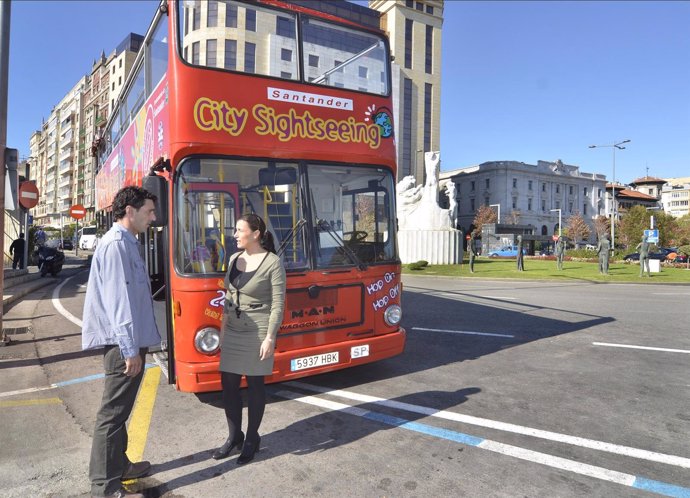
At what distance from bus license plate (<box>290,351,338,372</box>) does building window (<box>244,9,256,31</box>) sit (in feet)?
11.6

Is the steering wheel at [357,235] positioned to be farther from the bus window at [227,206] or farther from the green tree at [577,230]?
the green tree at [577,230]

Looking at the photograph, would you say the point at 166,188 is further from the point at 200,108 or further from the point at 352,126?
the point at 352,126

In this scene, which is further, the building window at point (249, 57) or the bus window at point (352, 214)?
the bus window at point (352, 214)

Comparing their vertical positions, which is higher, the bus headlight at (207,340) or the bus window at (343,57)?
the bus window at (343,57)

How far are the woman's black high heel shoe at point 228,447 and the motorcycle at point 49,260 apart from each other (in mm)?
19471

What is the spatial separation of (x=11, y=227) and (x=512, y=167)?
75.4 metres

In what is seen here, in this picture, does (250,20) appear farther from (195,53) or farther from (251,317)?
(251,317)

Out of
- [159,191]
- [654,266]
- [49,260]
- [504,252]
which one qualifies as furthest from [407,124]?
[159,191]

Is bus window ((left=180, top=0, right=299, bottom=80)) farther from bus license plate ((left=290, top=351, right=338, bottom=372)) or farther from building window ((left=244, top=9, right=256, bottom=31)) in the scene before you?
bus license plate ((left=290, top=351, right=338, bottom=372))

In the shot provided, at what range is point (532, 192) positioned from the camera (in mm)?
85062

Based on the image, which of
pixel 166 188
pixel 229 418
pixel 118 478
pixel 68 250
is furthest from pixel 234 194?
pixel 68 250

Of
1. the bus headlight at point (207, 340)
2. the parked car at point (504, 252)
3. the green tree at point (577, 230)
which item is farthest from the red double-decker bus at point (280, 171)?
the green tree at point (577, 230)

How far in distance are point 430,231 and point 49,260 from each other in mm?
20534

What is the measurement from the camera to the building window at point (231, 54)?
16.0ft
